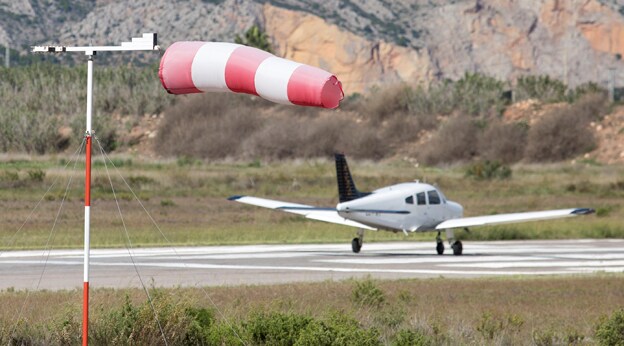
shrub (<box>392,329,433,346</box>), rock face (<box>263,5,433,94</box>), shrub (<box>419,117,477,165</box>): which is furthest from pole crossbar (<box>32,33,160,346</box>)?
rock face (<box>263,5,433,94</box>)

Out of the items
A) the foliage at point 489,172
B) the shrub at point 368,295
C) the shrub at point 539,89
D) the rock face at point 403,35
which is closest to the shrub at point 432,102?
the shrub at point 539,89

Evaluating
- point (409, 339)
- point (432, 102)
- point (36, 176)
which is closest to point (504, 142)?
point (432, 102)

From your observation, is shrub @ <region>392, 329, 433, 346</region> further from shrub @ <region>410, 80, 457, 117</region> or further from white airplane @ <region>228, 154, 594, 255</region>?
shrub @ <region>410, 80, 457, 117</region>

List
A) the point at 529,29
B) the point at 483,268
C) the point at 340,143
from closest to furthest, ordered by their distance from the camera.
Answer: the point at 483,268
the point at 340,143
the point at 529,29

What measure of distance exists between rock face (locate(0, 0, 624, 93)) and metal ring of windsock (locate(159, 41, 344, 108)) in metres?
98.4

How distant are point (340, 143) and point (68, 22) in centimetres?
4984

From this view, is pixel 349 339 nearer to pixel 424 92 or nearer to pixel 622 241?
pixel 622 241

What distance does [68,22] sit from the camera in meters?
123

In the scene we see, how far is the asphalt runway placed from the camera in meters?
26.5

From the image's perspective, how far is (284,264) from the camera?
104 ft

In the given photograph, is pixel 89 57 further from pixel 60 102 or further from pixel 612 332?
pixel 60 102

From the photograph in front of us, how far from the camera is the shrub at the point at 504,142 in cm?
8125

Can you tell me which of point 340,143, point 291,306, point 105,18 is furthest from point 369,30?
point 291,306

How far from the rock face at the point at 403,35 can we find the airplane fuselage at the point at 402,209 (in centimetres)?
7336
